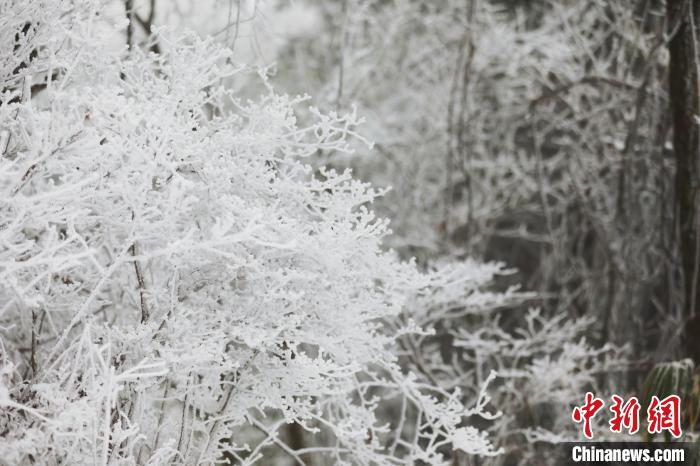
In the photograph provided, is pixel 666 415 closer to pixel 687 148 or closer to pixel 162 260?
pixel 687 148

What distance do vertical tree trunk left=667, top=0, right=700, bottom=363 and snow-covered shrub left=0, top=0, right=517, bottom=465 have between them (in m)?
1.92

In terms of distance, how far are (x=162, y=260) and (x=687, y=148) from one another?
306 cm

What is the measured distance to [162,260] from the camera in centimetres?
328

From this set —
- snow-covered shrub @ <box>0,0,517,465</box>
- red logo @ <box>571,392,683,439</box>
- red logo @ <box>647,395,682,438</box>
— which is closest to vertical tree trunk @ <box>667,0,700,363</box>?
red logo @ <box>571,392,683,439</box>

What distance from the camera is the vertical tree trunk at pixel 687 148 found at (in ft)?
14.1

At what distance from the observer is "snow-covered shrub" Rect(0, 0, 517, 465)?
2.55m

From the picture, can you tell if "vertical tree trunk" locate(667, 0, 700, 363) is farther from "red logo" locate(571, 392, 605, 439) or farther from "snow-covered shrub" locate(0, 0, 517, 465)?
"snow-covered shrub" locate(0, 0, 517, 465)

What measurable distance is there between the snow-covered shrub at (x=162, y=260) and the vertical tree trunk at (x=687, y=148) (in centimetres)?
192

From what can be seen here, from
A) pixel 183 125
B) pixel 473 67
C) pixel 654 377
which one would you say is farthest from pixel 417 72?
pixel 183 125

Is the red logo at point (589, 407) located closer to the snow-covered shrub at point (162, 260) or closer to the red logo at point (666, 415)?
the red logo at point (666, 415)

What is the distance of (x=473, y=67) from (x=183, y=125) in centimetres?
605

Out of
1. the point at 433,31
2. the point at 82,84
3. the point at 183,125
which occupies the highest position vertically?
the point at 433,31

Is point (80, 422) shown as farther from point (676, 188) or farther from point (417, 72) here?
point (417, 72)

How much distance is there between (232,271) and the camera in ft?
9.65
